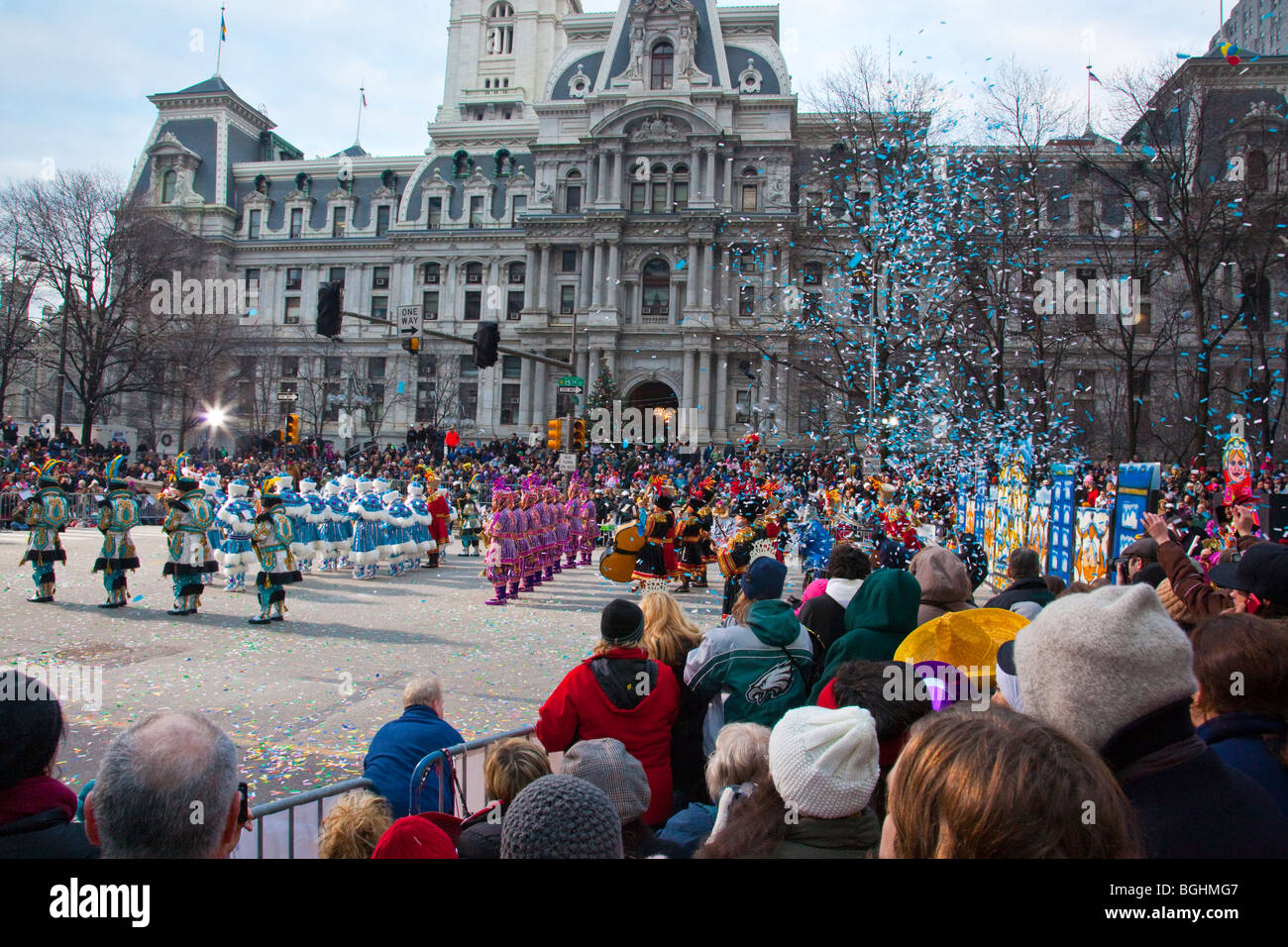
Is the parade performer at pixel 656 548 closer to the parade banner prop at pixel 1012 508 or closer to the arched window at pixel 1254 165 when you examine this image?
the parade banner prop at pixel 1012 508

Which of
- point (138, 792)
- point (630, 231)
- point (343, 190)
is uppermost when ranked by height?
point (343, 190)

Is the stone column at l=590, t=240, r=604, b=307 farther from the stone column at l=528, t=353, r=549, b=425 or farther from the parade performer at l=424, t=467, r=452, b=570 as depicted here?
the parade performer at l=424, t=467, r=452, b=570

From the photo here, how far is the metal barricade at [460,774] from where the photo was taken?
13.1 feet

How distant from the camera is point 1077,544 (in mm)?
10602

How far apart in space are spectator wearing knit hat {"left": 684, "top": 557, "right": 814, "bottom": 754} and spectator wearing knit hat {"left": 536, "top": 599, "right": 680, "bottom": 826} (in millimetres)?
215

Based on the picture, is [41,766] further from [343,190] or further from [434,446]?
[343,190]

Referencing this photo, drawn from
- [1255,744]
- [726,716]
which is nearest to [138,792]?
[726,716]

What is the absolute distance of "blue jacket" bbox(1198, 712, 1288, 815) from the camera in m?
2.56

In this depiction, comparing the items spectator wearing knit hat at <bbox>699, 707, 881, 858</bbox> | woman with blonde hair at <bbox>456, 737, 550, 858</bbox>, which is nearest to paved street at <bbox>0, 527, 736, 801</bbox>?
woman with blonde hair at <bbox>456, 737, 550, 858</bbox>

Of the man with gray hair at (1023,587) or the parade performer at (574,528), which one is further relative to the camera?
the parade performer at (574,528)

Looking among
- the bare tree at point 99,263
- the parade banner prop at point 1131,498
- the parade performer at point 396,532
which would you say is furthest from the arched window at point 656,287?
the parade banner prop at point 1131,498

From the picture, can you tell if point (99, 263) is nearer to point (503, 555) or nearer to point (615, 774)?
point (503, 555)

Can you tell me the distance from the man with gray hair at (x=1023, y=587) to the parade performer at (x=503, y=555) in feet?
34.8
